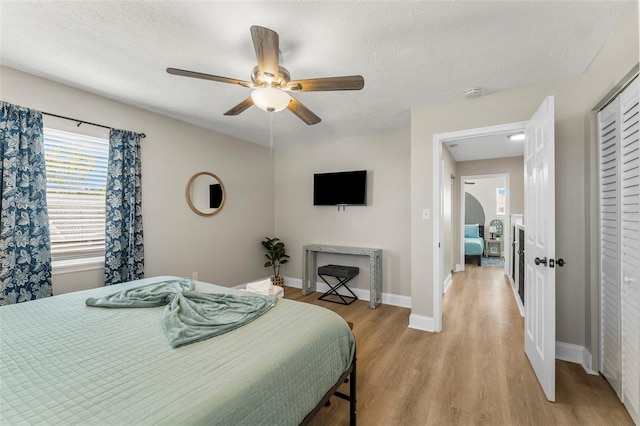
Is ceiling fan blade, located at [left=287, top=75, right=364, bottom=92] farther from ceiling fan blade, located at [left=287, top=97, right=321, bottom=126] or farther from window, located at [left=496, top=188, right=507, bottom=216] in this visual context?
window, located at [left=496, top=188, right=507, bottom=216]

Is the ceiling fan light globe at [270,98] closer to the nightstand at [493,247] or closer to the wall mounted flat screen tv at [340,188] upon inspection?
the wall mounted flat screen tv at [340,188]

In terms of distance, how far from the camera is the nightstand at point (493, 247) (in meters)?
7.62

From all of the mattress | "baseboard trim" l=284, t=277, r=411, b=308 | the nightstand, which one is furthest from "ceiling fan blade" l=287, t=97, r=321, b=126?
the nightstand

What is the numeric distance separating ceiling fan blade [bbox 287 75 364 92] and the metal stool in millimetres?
2572

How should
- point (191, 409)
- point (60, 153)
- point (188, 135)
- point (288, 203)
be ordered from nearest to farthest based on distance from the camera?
point (191, 409) < point (60, 153) < point (188, 135) < point (288, 203)

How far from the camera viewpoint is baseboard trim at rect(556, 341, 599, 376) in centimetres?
219

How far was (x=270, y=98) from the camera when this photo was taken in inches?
70.2

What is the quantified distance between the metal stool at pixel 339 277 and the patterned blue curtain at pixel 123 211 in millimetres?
2258

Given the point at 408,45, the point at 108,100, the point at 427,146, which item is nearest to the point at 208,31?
the point at 408,45

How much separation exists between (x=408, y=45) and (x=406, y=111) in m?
1.27

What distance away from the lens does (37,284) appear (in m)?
2.31

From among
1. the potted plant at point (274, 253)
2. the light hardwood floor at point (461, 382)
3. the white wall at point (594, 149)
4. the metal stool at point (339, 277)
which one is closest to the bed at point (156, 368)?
the light hardwood floor at point (461, 382)

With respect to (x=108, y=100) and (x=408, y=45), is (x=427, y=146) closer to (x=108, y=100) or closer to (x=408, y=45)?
(x=408, y=45)

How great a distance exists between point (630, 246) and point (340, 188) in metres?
3.04
